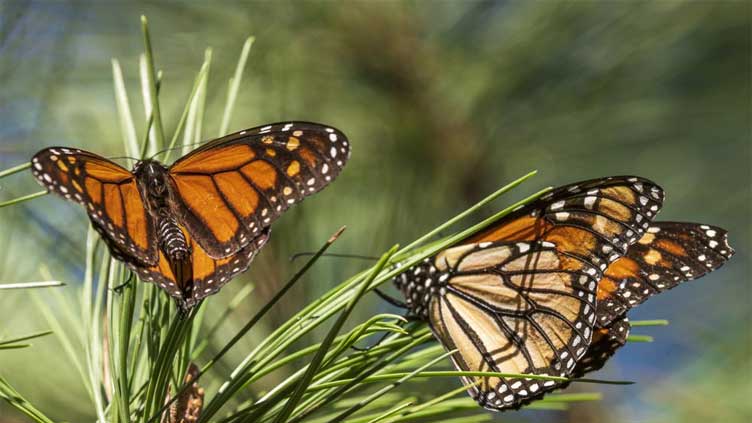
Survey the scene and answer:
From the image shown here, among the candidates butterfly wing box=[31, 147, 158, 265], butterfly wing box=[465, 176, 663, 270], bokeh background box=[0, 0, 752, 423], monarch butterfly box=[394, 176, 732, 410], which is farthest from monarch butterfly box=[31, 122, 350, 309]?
bokeh background box=[0, 0, 752, 423]

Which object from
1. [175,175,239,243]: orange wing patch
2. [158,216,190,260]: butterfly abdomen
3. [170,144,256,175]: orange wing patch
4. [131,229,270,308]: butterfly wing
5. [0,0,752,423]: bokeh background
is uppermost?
[0,0,752,423]: bokeh background

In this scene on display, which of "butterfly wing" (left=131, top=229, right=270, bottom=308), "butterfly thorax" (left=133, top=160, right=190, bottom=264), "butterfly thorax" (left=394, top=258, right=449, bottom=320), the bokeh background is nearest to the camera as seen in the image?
"butterfly wing" (left=131, top=229, right=270, bottom=308)

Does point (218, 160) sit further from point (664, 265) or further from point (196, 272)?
point (664, 265)

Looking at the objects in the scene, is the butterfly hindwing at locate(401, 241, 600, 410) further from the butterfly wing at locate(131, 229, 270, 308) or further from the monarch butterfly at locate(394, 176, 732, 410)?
the butterfly wing at locate(131, 229, 270, 308)

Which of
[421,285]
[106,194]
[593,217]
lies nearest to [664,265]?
[593,217]

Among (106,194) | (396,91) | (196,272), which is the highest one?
(396,91)

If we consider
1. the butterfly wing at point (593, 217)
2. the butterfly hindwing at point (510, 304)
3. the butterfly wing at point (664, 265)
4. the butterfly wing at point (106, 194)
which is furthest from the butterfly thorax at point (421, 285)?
the butterfly wing at point (106, 194)
